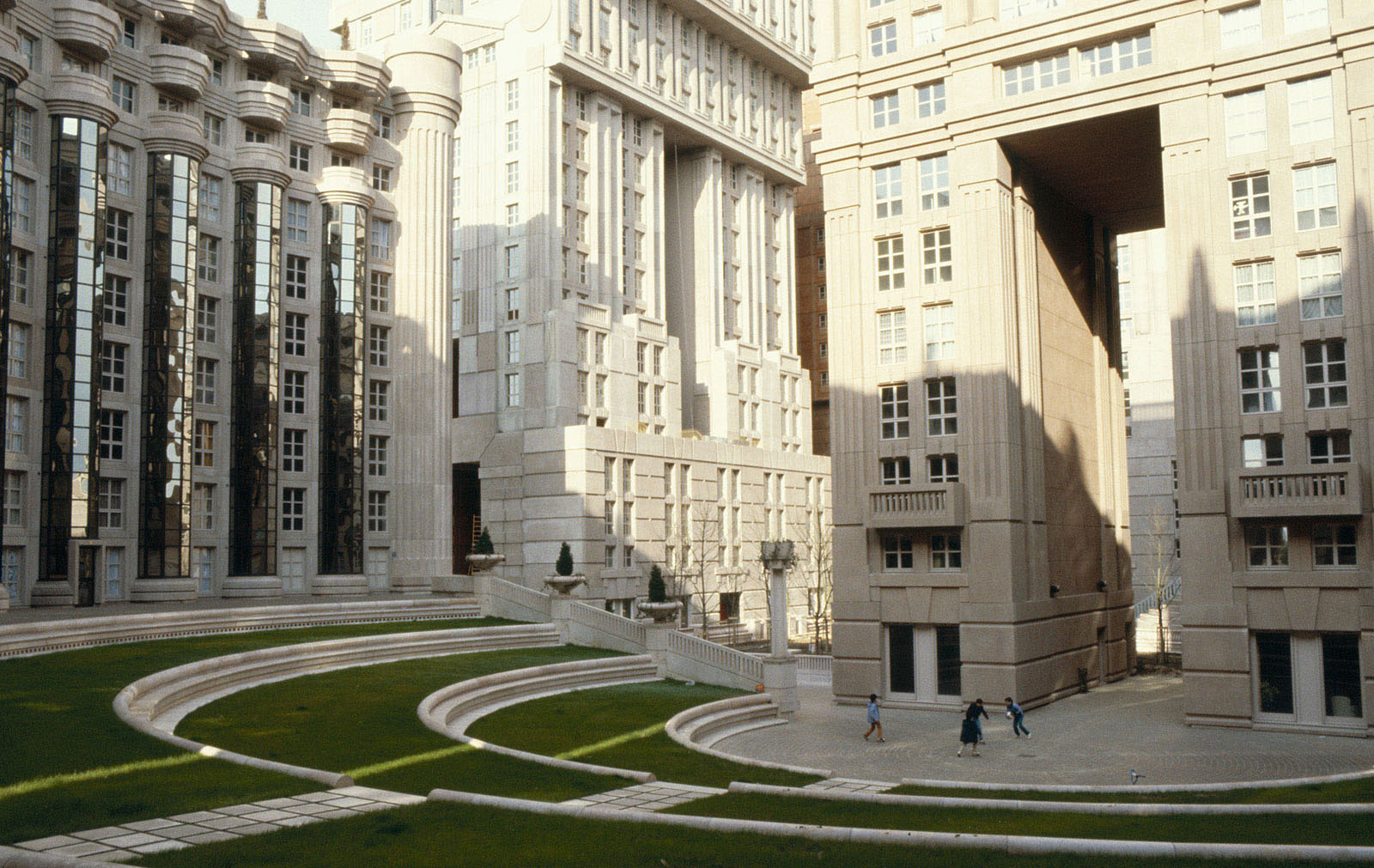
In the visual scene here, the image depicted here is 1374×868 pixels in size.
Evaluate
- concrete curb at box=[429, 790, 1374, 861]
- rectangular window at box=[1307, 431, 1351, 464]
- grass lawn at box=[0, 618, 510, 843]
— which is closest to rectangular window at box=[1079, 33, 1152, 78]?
rectangular window at box=[1307, 431, 1351, 464]

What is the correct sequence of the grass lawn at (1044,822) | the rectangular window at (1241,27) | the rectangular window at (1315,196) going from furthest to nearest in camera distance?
the rectangular window at (1241,27), the rectangular window at (1315,196), the grass lawn at (1044,822)

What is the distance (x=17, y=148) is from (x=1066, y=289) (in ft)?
135

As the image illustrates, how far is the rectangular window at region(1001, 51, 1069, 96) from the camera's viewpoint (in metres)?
38.7

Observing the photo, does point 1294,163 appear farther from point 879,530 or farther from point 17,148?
point 17,148

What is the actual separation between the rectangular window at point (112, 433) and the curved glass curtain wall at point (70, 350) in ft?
5.11

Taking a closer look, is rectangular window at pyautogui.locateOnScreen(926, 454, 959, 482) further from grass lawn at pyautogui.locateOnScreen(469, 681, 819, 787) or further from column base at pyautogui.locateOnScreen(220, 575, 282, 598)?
column base at pyautogui.locateOnScreen(220, 575, 282, 598)

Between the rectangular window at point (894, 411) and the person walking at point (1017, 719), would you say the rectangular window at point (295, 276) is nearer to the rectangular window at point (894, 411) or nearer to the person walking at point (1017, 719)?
the rectangular window at point (894, 411)

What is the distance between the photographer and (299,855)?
1398cm

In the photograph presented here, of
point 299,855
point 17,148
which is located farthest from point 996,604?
point 17,148

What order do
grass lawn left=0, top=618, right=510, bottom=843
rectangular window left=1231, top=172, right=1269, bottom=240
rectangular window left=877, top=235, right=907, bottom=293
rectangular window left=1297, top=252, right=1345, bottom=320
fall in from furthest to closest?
rectangular window left=877, top=235, right=907, bottom=293 < rectangular window left=1231, top=172, right=1269, bottom=240 < rectangular window left=1297, top=252, right=1345, bottom=320 < grass lawn left=0, top=618, right=510, bottom=843

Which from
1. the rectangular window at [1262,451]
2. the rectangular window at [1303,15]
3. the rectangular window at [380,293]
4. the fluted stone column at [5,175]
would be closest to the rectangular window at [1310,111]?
the rectangular window at [1303,15]

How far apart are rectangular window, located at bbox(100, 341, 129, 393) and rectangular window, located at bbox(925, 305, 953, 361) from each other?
32.3m

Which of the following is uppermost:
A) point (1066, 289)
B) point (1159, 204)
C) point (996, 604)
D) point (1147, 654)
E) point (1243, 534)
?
point (1159, 204)

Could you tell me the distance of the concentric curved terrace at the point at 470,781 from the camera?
15.0 meters
